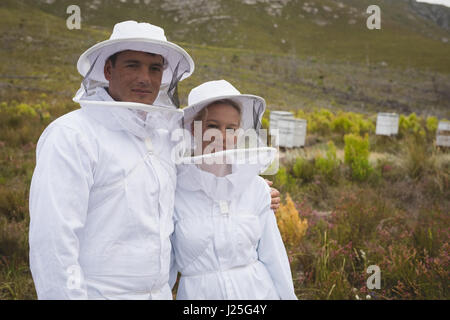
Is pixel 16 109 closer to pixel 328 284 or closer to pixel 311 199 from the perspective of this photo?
pixel 311 199

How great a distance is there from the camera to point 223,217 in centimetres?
182

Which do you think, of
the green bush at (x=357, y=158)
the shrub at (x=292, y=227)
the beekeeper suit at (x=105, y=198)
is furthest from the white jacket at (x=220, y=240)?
the green bush at (x=357, y=158)

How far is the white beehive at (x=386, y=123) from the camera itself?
34.9 ft

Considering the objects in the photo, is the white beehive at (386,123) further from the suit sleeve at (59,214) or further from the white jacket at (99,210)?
the suit sleeve at (59,214)

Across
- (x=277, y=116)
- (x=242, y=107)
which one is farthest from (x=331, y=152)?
(x=242, y=107)

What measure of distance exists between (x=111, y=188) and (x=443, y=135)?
942cm

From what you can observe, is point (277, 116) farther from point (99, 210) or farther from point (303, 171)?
point (99, 210)

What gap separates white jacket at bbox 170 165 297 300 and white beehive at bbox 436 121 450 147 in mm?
8420

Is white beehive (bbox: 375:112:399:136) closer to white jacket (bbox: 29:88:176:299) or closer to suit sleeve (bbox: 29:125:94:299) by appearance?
white jacket (bbox: 29:88:176:299)

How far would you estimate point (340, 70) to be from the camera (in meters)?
42.4

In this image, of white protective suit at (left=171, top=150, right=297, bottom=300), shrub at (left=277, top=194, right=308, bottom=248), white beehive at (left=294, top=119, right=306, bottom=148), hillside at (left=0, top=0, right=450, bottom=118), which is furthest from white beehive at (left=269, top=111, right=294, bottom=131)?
white protective suit at (left=171, top=150, right=297, bottom=300)

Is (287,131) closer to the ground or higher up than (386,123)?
closer to the ground

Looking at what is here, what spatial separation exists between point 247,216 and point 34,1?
7595cm

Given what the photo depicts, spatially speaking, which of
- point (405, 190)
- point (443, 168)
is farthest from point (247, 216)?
point (443, 168)
